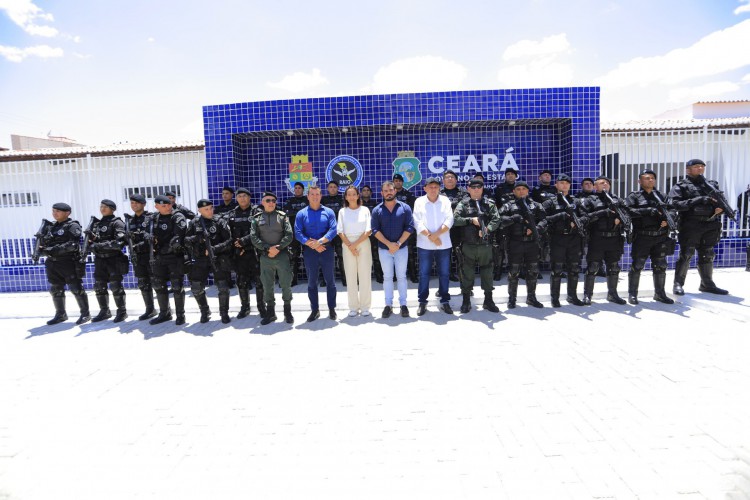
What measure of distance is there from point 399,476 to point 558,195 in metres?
4.79

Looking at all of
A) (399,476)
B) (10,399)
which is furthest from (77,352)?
(399,476)

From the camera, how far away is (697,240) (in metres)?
6.01

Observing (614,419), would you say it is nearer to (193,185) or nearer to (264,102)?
(264,102)

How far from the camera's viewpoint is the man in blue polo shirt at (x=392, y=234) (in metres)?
5.65

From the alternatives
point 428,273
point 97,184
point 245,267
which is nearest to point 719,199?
point 428,273

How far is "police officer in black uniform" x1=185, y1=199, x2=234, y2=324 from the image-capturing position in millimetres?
5562

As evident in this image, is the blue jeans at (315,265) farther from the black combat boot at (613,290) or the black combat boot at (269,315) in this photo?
the black combat boot at (613,290)

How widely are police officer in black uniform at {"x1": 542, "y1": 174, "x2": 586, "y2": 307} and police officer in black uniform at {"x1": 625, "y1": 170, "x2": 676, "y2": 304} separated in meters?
0.81

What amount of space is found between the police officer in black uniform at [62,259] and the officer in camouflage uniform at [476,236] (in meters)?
5.65

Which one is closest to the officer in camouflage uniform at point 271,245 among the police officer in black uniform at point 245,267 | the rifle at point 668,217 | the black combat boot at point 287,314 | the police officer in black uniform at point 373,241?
the black combat boot at point 287,314

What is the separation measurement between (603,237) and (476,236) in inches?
73.4

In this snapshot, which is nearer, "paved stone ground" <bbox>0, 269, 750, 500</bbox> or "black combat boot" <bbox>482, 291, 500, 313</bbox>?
"paved stone ground" <bbox>0, 269, 750, 500</bbox>

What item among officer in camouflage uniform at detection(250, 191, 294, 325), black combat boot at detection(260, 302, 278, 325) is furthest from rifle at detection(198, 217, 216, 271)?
black combat boot at detection(260, 302, 278, 325)

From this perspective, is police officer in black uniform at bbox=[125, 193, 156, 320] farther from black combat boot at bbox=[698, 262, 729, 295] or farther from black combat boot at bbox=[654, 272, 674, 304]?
black combat boot at bbox=[698, 262, 729, 295]
